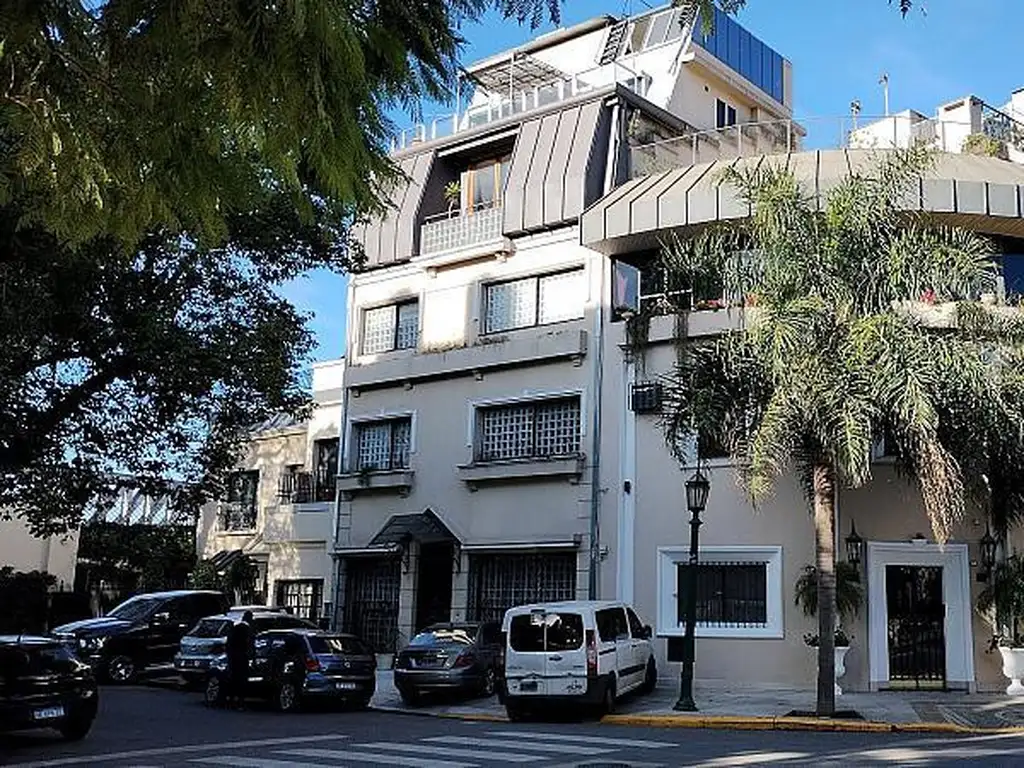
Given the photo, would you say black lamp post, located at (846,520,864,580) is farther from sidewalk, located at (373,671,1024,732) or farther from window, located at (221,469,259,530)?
window, located at (221,469,259,530)

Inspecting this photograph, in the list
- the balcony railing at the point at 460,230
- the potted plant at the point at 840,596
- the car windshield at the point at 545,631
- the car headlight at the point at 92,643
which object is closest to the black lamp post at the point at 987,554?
the potted plant at the point at 840,596

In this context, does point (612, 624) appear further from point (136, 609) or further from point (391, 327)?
point (391, 327)

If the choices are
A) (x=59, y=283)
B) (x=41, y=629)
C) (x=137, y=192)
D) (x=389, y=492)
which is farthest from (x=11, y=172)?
(x=41, y=629)

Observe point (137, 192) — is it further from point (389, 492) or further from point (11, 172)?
point (389, 492)

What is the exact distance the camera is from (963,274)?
17.2m

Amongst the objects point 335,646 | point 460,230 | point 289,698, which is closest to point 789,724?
point 335,646

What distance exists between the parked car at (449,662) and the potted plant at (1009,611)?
9.04 meters

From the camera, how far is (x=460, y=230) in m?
28.5

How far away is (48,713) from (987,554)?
54.5ft

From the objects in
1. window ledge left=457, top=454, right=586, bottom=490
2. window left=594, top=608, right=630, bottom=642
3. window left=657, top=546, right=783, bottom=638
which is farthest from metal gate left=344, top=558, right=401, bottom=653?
window left=594, top=608, right=630, bottom=642

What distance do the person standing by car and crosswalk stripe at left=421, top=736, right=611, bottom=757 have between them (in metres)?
6.04

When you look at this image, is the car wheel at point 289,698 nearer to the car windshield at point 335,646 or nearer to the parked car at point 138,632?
the car windshield at point 335,646

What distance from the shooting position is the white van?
1831 cm

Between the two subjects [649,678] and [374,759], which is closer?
[374,759]
